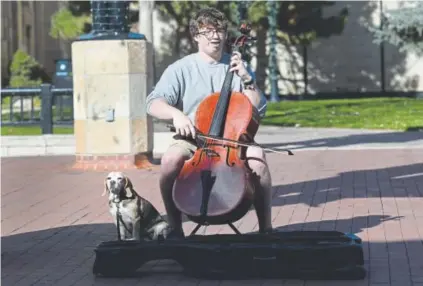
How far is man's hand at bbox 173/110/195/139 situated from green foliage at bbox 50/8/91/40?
79.5 ft

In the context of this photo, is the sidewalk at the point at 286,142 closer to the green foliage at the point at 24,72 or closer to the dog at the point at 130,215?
the dog at the point at 130,215

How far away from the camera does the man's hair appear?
631cm

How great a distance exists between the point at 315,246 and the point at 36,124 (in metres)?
11.7

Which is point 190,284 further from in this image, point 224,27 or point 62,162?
point 62,162

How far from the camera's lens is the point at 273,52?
100ft

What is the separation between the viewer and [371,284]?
18.7 ft

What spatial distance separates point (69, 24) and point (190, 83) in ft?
78.9

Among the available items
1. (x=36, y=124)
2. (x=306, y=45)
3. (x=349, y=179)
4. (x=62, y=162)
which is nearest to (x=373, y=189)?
(x=349, y=179)

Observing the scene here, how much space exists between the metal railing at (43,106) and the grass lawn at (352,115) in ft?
16.9

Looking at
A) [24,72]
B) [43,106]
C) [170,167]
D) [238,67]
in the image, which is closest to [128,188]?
[170,167]

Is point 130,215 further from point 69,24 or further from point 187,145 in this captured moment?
point 69,24

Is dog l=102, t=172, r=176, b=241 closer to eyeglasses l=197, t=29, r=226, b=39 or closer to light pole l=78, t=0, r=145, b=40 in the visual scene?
eyeglasses l=197, t=29, r=226, b=39

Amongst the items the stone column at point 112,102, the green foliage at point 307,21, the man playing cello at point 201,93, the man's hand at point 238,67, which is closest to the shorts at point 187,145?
the man playing cello at point 201,93

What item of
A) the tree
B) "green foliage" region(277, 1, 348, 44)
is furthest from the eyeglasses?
"green foliage" region(277, 1, 348, 44)
